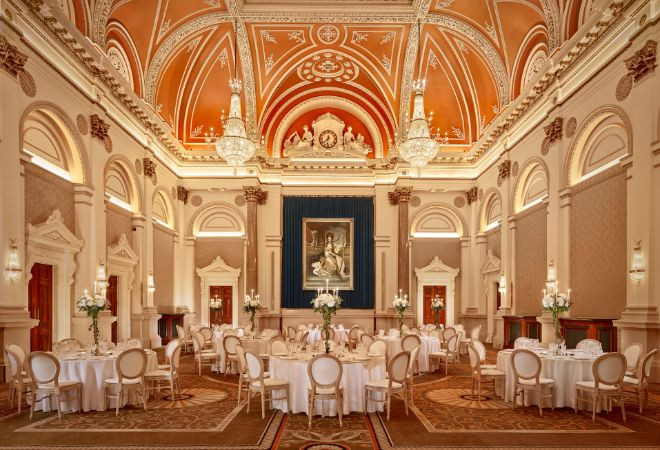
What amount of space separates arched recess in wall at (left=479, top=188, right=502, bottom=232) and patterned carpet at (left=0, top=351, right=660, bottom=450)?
1028cm

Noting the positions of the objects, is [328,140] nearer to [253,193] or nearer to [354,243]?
[253,193]

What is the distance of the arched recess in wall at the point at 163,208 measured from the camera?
1847 cm

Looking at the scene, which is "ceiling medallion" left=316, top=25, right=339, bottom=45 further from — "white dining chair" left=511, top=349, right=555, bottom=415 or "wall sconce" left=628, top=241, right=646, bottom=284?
"white dining chair" left=511, top=349, right=555, bottom=415

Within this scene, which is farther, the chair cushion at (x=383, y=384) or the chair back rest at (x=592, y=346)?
the chair back rest at (x=592, y=346)

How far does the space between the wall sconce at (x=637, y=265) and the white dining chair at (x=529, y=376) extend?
290 centimetres

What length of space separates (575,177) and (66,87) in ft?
36.4

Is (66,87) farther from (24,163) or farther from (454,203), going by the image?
(454,203)

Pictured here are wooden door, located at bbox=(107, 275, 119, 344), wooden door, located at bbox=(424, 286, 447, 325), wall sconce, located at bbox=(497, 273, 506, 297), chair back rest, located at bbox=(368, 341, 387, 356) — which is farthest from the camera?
wooden door, located at bbox=(424, 286, 447, 325)

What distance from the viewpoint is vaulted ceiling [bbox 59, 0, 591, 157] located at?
14945mm

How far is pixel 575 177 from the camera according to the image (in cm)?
1271

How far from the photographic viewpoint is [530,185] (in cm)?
1573

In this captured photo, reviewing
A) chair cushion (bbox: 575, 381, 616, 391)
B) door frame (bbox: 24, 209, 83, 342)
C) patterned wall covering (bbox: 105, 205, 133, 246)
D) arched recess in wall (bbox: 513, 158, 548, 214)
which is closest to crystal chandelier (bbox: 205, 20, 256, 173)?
door frame (bbox: 24, 209, 83, 342)

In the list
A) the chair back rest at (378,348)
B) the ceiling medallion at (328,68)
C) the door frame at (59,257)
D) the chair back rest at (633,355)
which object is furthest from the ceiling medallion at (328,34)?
the chair back rest at (633,355)

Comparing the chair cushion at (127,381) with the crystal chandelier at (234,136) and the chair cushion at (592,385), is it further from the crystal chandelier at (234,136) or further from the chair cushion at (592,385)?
the chair cushion at (592,385)
